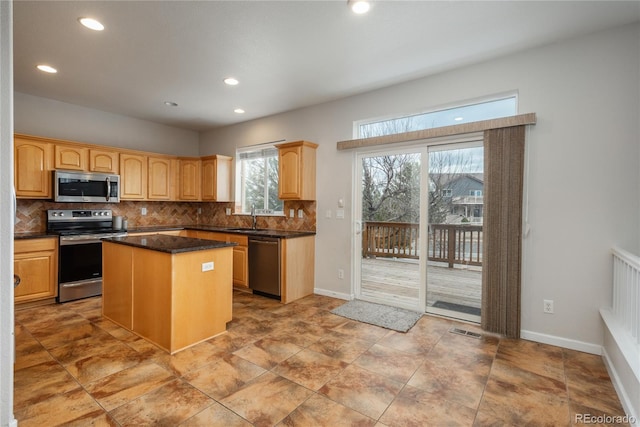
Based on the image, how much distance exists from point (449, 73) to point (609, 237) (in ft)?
7.22

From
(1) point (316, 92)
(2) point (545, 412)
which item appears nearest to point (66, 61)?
(1) point (316, 92)

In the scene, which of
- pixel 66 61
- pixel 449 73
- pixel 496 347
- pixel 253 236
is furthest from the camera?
pixel 253 236

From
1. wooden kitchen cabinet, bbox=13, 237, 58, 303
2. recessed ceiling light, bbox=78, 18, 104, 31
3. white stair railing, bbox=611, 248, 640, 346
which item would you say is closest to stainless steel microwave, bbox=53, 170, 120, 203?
wooden kitchen cabinet, bbox=13, 237, 58, 303

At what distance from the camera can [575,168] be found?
2.75 meters

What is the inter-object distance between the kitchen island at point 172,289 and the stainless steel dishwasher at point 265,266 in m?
1.04

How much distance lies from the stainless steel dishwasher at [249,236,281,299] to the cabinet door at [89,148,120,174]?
2497 millimetres

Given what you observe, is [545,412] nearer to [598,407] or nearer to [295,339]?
[598,407]

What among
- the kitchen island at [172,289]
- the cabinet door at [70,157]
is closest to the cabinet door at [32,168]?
the cabinet door at [70,157]

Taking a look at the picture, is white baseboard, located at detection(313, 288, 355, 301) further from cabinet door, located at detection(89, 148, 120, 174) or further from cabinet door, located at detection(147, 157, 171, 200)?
cabinet door, located at detection(89, 148, 120, 174)

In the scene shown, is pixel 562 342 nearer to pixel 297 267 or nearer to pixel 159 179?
pixel 297 267

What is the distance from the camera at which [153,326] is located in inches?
110

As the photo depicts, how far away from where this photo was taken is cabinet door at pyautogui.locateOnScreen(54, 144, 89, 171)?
4.18 meters

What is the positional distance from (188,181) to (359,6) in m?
4.43

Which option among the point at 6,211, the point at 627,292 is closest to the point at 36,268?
the point at 6,211
